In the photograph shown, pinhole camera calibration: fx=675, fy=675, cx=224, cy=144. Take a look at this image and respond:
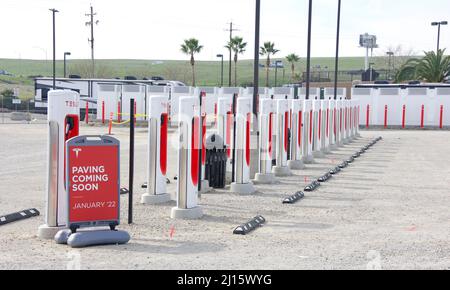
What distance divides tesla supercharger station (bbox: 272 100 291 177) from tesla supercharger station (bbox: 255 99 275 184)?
2.54ft

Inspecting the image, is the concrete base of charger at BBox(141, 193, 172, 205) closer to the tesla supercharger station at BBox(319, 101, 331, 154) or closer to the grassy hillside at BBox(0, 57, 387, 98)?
the tesla supercharger station at BBox(319, 101, 331, 154)

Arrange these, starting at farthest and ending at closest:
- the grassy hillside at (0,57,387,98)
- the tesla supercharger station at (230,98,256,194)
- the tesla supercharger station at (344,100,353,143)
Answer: the grassy hillside at (0,57,387,98), the tesla supercharger station at (344,100,353,143), the tesla supercharger station at (230,98,256,194)

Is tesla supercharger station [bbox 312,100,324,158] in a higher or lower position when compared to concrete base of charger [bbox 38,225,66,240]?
higher

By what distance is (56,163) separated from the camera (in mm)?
8547

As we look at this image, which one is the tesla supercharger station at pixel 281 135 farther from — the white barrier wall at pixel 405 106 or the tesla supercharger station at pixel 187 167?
the white barrier wall at pixel 405 106

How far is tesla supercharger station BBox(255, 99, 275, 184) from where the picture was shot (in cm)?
1434

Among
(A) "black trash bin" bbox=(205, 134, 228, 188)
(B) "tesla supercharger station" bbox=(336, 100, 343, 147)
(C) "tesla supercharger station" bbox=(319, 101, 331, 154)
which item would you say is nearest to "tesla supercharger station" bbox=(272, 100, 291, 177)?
(A) "black trash bin" bbox=(205, 134, 228, 188)

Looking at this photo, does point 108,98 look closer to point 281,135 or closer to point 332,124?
point 332,124

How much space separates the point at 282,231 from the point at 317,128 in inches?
468

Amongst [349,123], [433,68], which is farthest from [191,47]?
[349,123]

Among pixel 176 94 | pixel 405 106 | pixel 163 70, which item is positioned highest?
pixel 163 70

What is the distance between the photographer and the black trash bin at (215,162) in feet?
43.3
